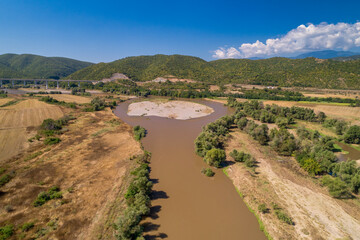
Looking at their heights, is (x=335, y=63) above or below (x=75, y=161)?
above

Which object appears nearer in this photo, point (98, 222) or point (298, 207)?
point (98, 222)

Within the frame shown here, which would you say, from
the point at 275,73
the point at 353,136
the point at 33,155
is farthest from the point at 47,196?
the point at 275,73

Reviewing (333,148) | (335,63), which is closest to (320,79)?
(335,63)

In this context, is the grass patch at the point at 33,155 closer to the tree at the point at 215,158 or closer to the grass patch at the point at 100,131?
the grass patch at the point at 100,131

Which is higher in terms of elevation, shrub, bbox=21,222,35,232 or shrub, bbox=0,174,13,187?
shrub, bbox=0,174,13,187

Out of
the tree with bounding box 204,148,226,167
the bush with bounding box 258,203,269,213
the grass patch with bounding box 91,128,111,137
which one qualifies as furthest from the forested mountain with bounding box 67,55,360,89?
the bush with bounding box 258,203,269,213

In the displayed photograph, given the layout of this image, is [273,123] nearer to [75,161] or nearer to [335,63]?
[75,161]

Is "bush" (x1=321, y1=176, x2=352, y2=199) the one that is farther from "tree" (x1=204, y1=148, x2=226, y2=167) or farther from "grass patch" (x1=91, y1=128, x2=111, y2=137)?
"grass patch" (x1=91, y1=128, x2=111, y2=137)
